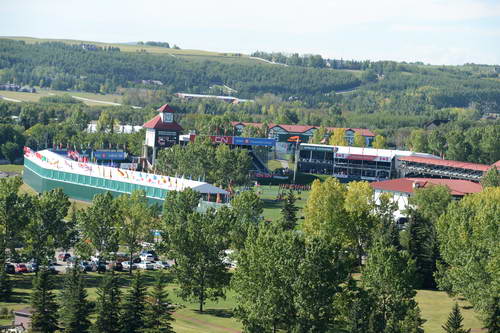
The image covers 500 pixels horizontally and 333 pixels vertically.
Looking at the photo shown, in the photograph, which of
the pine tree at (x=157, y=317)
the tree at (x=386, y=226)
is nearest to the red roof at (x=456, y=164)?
the tree at (x=386, y=226)

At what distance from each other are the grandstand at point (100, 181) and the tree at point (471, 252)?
44.8 meters

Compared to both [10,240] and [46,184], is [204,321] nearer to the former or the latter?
[10,240]

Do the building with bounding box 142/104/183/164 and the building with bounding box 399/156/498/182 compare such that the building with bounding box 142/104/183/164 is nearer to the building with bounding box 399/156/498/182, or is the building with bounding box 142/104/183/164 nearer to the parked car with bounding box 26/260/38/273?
the building with bounding box 399/156/498/182

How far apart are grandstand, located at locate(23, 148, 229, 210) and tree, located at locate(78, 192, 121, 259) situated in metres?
35.9

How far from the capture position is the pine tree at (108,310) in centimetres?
7475

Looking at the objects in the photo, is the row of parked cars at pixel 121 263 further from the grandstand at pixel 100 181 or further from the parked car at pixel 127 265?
the grandstand at pixel 100 181

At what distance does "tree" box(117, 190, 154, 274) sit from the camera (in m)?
108

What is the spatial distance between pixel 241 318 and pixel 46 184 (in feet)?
307

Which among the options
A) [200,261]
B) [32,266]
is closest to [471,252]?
[200,261]

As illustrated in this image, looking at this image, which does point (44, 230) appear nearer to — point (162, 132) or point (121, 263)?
point (121, 263)

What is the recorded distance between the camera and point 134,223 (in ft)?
359

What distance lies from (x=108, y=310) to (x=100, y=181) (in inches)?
3346

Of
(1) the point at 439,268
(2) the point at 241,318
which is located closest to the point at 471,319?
(1) the point at 439,268

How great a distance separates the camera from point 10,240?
102000 mm
